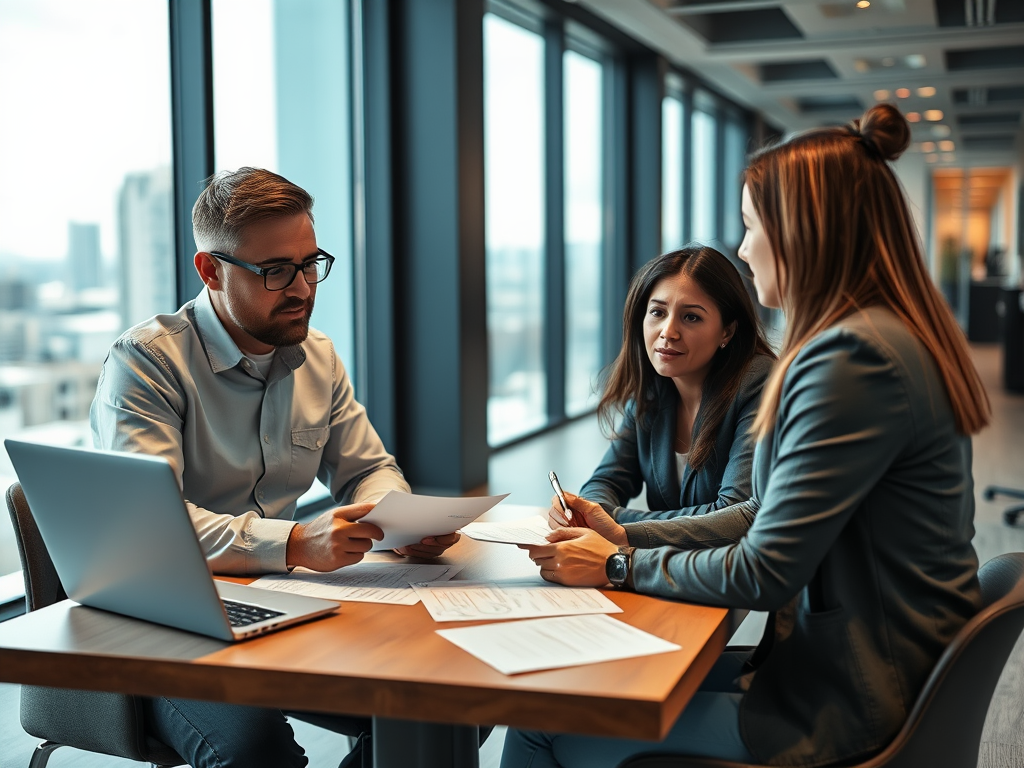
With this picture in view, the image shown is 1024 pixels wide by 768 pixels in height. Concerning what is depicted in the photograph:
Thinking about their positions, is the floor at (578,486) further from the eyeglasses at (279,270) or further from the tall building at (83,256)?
the tall building at (83,256)

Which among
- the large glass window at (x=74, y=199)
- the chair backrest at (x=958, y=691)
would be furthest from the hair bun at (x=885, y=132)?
the large glass window at (x=74, y=199)

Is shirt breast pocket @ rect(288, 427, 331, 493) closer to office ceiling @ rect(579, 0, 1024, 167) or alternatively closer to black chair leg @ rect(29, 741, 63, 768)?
black chair leg @ rect(29, 741, 63, 768)

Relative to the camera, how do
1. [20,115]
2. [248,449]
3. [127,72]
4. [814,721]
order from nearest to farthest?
[814,721] → [248,449] → [20,115] → [127,72]

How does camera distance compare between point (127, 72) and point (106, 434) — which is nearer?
point (106, 434)

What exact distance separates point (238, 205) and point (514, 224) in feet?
16.2

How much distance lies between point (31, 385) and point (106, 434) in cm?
174

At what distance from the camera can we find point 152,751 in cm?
167

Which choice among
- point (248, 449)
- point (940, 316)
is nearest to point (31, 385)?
point (248, 449)

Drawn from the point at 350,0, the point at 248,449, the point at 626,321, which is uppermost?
the point at 350,0

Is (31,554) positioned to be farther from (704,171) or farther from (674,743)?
(704,171)

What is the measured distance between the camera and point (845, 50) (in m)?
8.22

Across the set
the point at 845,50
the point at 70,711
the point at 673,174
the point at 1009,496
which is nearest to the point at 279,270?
the point at 70,711

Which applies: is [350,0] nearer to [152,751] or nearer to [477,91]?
[477,91]

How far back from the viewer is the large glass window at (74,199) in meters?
3.25
